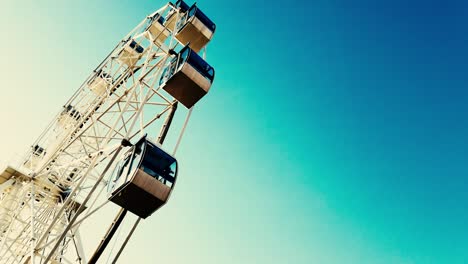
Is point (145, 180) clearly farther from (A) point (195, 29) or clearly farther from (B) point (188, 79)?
(A) point (195, 29)

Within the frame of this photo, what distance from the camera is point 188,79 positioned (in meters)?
10.2

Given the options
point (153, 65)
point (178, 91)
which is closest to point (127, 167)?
point (178, 91)

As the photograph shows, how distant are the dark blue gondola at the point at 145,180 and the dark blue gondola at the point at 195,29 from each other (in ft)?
16.8

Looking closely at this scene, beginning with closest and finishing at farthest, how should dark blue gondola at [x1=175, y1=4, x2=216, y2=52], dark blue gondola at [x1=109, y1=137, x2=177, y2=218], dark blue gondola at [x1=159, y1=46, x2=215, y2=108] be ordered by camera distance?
dark blue gondola at [x1=109, y1=137, x2=177, y2=218] → dark blue gondola at [x1=159, y1=46, x2=215, y2=108] → dark blue gondola at [x1=175, y1=4, x2=216, y2=52]

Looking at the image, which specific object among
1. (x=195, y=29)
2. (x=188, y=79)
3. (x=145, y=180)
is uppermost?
(x=195, y=29)

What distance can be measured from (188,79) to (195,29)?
283 centimetres

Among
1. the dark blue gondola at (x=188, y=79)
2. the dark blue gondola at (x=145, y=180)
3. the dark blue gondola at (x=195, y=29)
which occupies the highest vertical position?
the dark blue gondola at (x=195, y=29)

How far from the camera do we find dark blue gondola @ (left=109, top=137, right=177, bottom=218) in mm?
7887

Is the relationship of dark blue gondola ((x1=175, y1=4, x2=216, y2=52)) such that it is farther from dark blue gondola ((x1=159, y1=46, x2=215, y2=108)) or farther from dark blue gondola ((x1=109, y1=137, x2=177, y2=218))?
dark blue gondola ((x1=109, y1=137, x2=177, y2=218))

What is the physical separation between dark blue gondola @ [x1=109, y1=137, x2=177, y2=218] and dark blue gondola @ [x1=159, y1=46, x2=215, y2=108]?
2378mm

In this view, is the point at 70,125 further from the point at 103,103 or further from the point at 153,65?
the point at 153,65

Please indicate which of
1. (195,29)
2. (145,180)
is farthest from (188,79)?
(145,180)

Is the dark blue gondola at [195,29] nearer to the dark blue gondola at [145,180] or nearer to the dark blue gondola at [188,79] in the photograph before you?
the dark blue gondola at [188,79]

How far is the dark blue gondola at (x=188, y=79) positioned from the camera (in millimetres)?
10242
